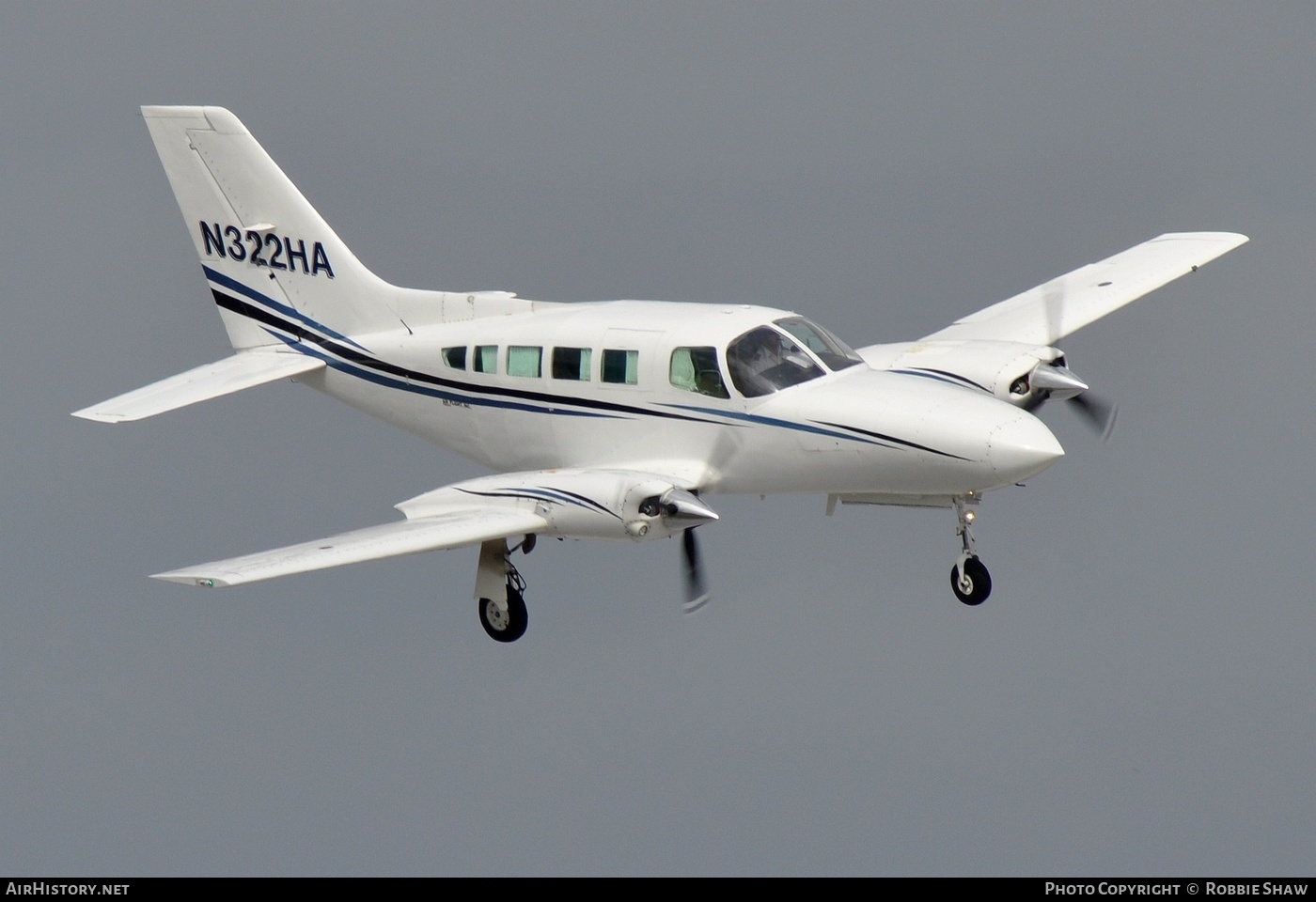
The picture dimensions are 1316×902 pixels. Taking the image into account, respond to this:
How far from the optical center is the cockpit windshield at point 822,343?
3131cm

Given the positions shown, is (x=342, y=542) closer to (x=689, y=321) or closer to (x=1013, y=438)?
(x=689, y=321)

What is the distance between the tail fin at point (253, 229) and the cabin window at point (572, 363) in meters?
4.53

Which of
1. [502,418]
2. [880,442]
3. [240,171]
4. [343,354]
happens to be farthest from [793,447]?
[240,171]

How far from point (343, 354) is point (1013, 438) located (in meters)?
11.3

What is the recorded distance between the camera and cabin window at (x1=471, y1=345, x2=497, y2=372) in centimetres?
3281

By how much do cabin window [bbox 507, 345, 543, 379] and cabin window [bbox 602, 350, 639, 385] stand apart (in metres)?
1.15

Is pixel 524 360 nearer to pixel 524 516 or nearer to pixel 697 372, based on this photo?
pixel 697 372

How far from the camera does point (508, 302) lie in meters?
33.5

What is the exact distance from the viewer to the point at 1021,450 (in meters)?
29.2

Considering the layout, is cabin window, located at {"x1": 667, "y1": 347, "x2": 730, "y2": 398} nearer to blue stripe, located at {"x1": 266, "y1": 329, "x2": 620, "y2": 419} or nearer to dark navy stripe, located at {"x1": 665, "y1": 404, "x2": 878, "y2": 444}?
dark navy stripe, located at {"x1": 665, "y1": 404, "x2": 878, "y2": 444}

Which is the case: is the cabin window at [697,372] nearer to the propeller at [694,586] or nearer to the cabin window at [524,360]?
the propeller at [694,586]

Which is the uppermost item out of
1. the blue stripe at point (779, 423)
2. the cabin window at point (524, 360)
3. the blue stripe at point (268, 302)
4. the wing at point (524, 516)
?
the blue stripe at point (268, 302)

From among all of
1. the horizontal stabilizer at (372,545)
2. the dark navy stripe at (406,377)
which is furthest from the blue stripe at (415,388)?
the horizontal stabilizer at (372,545)

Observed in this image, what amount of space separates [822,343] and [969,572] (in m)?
3.83
